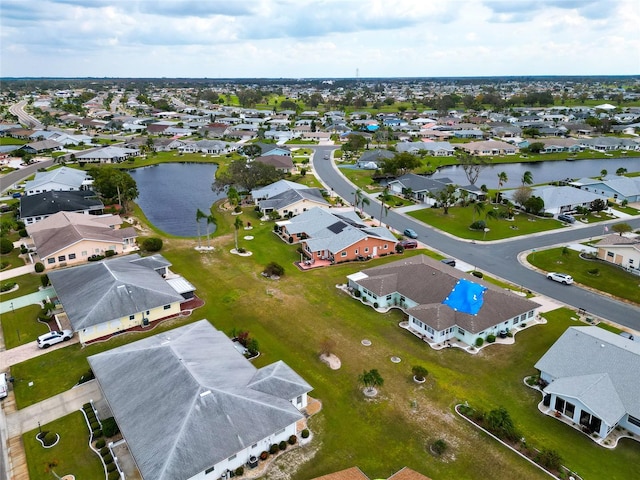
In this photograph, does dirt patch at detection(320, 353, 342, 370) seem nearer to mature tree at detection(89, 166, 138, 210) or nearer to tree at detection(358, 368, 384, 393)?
tree at detection(358, 368, 384, 393)

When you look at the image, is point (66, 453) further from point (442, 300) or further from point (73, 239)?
point (73, 239)

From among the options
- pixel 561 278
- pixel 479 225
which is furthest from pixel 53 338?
pixel 479 225

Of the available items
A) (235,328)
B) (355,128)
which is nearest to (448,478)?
(235,328)

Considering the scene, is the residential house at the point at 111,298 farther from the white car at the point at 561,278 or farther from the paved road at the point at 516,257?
the white car at the point at 561,278

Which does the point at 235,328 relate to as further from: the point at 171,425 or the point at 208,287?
the point at 171,425

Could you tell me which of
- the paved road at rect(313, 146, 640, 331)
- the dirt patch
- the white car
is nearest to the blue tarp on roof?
the paved road at rect(313, 146, 640, 331)
